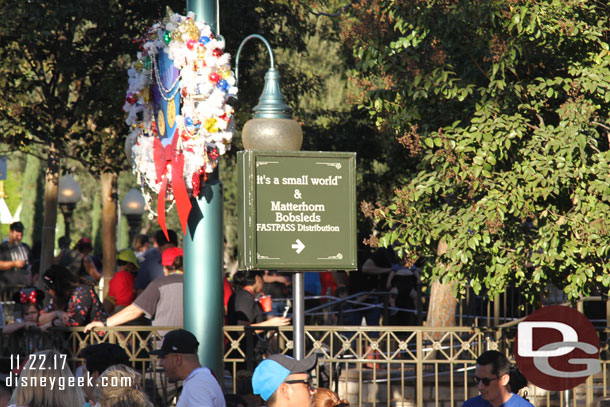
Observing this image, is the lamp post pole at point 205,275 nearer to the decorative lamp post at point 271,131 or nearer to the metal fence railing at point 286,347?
the metal fence railing at point 286,347

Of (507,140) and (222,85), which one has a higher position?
(222,85)

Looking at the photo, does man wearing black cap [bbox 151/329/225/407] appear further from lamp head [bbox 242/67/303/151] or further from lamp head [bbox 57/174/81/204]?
lamp head [bbox 57/174/81/204]

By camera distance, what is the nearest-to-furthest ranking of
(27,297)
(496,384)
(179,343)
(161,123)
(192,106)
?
1. (179,343)
2. (496,384)
3. (192,106)
4. (161,123)
5. (27,297)

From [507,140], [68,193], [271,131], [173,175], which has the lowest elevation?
[173,175]

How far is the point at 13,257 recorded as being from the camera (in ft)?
54.7

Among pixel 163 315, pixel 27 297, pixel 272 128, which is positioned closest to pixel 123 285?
pixel 27 297

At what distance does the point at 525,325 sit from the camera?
958 cm

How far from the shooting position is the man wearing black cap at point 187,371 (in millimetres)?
6934

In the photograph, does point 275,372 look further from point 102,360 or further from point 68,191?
point 68,191

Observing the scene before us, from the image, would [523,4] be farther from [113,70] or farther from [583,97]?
[113,70]

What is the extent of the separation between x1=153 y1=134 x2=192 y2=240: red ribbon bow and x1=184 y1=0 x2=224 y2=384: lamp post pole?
0.13 meters

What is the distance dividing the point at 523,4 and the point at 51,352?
17.8ft

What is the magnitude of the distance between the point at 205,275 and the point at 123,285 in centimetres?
347

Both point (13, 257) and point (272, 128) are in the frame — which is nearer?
point (272, 128)
